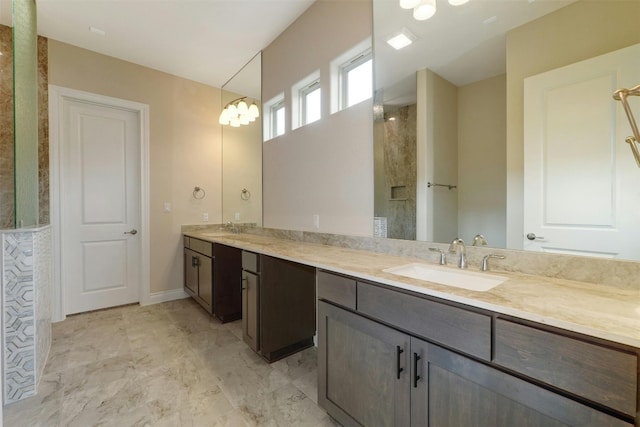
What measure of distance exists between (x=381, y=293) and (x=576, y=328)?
24.7 inches

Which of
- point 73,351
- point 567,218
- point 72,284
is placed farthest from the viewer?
point 72,284

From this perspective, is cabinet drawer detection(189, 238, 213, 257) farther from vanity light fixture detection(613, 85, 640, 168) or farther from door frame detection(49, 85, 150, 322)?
vanity light fixture detection(613, 85, 640, 168)

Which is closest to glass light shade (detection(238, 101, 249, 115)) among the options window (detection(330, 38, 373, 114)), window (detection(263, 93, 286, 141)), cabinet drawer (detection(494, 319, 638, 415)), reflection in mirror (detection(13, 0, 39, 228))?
window (detection(263, 93, 286, 141))

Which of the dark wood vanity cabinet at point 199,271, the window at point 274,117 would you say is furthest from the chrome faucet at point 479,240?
the dark wood vanity cabinet at point 199,271

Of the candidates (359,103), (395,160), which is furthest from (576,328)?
(359,103)

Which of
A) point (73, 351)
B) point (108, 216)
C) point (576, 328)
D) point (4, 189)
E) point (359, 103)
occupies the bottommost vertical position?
point (73, 351)

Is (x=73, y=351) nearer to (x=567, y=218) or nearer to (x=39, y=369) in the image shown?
(x=39, y=369)

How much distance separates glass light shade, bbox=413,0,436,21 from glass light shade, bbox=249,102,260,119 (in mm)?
2000

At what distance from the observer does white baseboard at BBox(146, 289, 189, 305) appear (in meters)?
3.39

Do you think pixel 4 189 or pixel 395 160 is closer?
pixel 395 160

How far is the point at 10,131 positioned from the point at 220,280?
7.62 feet

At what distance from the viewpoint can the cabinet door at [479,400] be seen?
2.44 ft

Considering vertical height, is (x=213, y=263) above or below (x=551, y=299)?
below

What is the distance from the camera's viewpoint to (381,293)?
1198 millimetres
